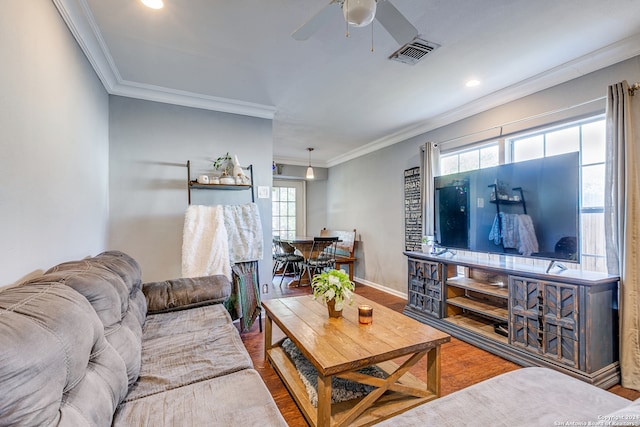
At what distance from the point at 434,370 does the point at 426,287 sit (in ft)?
5.10

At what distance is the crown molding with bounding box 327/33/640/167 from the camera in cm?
219

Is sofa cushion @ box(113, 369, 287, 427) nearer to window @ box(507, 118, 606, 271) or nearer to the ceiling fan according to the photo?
the ceiling fan

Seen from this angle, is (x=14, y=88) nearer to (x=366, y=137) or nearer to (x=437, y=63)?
(x=437, y=63)

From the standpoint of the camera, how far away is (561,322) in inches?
84.8

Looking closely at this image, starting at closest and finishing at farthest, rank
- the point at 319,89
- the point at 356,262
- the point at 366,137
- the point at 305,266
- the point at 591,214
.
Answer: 1. the point at 591,214
2. the point at 319,89
3. the point at 366,137
4. the point at 305,266
5. the point at 356,262

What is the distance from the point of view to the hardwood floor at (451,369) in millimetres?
1913

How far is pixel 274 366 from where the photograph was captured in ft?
7.47

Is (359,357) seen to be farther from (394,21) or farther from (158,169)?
(158,169)

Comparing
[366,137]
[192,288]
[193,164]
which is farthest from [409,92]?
[192,288]

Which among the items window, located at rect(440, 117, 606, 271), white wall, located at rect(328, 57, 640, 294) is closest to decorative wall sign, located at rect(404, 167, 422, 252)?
white wall, located at rect(328, 57, 640, 294)

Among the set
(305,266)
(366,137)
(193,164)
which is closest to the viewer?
(193,164)

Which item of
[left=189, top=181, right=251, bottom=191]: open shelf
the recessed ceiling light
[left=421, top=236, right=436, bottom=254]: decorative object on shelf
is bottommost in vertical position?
[left=421, top=236, right=436, bottom=254]: decorative object on shelf

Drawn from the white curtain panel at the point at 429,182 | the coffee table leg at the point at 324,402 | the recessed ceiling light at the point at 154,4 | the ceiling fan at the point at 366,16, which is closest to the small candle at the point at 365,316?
the coffee table leg at the point at 324,402

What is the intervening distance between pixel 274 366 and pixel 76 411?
61.8 inches
